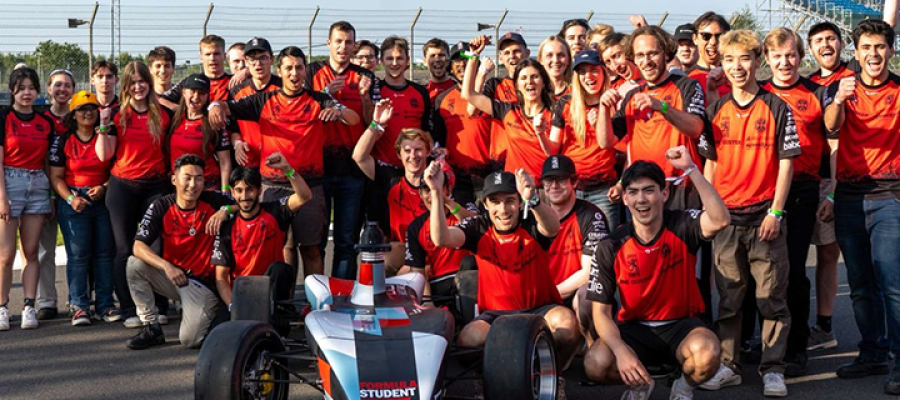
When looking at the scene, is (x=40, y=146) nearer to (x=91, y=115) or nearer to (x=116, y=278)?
(x=91, y=115)

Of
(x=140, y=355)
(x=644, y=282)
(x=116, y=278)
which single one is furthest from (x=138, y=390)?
(x=644, y=282)

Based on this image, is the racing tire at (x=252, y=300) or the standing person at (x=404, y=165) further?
the standing person at (x=404, y=165)

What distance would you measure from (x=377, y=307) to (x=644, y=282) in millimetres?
1484

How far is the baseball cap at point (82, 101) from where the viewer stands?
779 cm

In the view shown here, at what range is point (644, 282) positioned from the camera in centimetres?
551

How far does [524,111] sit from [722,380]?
2.44 meters

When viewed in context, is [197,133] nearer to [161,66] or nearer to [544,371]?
[161,66]

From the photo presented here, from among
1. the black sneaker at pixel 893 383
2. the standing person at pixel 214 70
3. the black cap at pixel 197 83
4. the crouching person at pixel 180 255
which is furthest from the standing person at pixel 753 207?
the standing person at pixel 214 70

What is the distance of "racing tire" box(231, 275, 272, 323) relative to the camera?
19.7ft

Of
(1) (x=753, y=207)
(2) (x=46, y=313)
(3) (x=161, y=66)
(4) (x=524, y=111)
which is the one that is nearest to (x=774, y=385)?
(1) (x=753, y=207)

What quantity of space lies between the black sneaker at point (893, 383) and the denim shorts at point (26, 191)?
6.01 metres

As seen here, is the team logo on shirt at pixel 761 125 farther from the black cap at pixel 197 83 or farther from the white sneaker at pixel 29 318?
the white sneaker at pixel 29 318

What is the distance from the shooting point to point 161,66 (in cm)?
826

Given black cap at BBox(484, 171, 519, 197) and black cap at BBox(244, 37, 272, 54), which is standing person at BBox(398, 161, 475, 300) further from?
black cap at BBox(244, 37, 272, 54)
